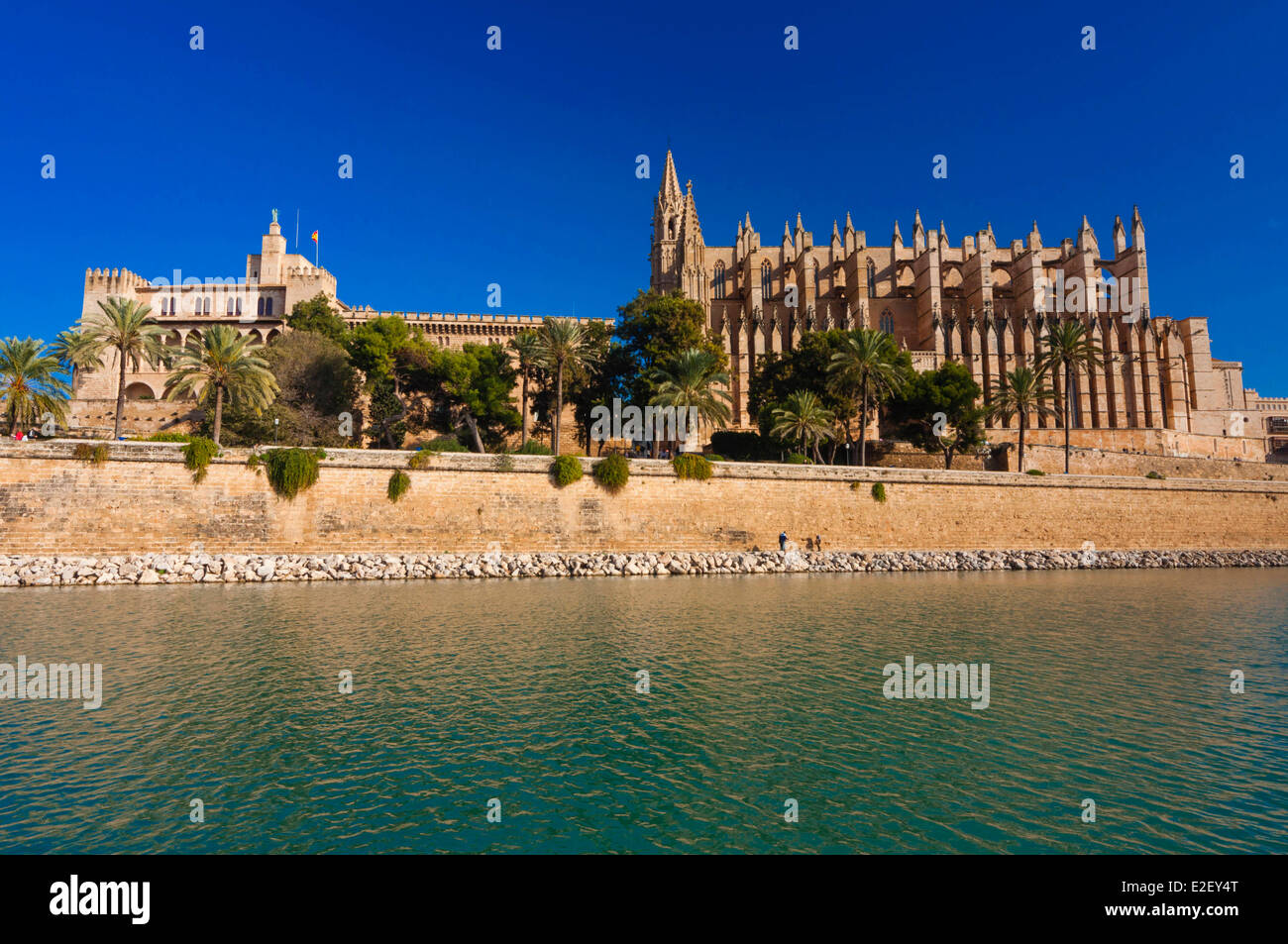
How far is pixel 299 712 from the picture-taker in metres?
8.31

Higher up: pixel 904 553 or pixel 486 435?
pixel 486 435

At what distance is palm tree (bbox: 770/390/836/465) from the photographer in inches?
1334

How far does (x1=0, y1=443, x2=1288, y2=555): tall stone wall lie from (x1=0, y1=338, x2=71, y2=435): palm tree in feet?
21.7

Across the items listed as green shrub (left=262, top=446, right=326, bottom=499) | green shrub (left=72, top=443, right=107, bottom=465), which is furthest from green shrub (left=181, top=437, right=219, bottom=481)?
green shrub (left=72, top=443, right=107, bottom=465)

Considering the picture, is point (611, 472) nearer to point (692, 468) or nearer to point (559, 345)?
point (692, 468)

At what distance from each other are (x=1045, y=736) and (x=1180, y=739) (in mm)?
1445

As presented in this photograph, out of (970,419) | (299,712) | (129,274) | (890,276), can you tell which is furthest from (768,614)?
(129,274)

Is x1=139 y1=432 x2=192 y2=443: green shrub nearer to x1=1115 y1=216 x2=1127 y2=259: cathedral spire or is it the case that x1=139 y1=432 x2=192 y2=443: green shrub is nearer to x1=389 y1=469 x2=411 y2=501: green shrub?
x1=389 y1=469 x2=411 y2=501: green shrub

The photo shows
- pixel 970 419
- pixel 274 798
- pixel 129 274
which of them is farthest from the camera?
pixel 129 274

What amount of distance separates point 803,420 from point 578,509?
1315 cm

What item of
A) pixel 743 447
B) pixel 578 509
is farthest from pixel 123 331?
pixel 743 447

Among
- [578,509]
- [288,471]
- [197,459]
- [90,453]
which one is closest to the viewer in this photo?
[90,453]

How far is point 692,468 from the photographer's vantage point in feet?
90.0
